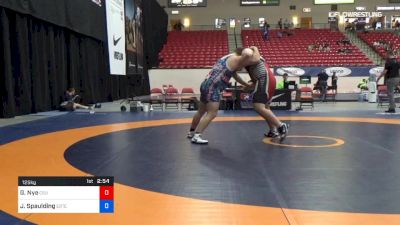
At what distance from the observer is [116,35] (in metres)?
A: 10.2

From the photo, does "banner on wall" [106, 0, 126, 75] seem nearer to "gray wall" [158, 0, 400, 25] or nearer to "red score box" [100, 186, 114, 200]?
"red score box" [100, 186, 114, 200]

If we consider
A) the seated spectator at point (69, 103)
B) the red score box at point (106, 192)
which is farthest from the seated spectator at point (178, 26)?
the red score box at point (106, 192)

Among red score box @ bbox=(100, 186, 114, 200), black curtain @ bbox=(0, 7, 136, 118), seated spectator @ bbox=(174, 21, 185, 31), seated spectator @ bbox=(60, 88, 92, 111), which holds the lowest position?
seated spectator @ bbox=(60, 88, 92, 111)

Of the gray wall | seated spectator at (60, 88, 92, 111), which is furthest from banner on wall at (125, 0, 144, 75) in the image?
the gray wall

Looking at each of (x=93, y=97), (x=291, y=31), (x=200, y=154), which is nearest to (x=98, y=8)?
(x=93, y=97)

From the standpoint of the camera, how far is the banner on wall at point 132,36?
37.6ft

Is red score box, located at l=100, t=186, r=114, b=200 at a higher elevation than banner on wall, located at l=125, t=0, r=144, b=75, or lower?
lower

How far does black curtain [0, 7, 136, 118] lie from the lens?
812 cm

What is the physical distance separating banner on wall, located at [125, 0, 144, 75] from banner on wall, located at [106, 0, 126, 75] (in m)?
0.48
